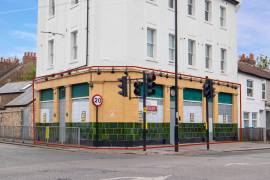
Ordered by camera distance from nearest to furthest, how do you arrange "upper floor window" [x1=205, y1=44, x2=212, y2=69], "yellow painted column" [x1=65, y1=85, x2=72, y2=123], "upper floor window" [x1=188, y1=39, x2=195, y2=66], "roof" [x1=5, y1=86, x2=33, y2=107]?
"yellow painted column" [x1=65, y1=85, x2=72, y2=123] → "upper floor window" [x1=188, y1=39, x2=195, y2=66] → "upper floor window" [x1=205, y1=44, x2=212, y2=69] → "roof" [x1=5, y1=86, x2=33, y2=107]

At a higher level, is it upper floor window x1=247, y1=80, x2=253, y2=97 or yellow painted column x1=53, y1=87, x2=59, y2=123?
upper floor window x1=247, y1=80, x2=253, y2=97

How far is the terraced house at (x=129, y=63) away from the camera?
28266 mm

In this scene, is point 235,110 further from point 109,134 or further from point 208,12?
point 109,134

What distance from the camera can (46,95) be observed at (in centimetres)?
3422

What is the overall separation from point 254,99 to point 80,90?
18.9 metres

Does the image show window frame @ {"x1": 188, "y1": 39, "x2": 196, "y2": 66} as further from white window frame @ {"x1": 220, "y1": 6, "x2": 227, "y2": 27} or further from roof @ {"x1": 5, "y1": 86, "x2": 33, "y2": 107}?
roof @ {"x1": 5, "y1": 86, "x2": 33, "y2": 107}

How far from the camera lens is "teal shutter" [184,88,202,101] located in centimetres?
3303

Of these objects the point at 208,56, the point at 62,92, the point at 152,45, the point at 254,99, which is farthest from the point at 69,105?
the point at 254,99

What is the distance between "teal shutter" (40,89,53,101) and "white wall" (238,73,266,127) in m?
16.3

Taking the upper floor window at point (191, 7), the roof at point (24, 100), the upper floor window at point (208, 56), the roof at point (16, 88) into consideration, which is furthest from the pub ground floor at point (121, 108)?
the roof at point (16, 88)

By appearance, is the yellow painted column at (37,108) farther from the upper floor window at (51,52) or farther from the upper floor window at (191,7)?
the upper floor window at (191,7)

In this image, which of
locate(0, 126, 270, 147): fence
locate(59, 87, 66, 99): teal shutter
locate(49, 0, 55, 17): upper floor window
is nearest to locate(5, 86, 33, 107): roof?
locate(0, 126, 270, 147): fence

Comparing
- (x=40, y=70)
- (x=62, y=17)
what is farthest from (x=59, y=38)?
(x=40, y=70)

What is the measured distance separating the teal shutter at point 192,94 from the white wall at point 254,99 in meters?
7.39
